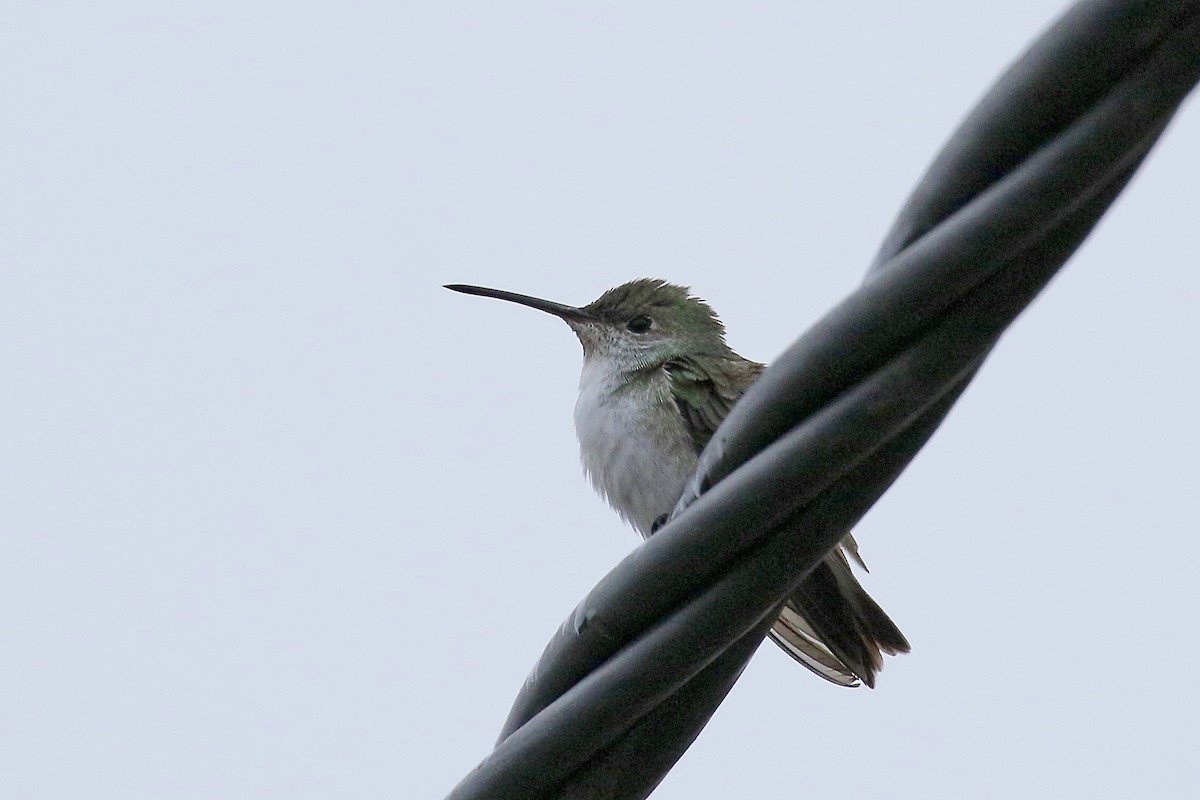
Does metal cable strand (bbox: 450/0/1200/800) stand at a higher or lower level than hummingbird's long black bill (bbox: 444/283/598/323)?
lower

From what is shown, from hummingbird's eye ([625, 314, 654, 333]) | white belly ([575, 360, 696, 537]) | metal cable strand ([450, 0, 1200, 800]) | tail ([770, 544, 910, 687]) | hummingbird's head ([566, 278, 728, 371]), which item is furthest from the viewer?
hummingbird's eye ([625, 314, 654, 333])

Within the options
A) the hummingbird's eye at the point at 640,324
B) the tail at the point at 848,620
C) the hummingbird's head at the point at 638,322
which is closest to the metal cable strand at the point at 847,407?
the tail at the point at 848,620

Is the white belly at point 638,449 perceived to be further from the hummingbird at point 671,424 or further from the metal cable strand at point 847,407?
the metal cable strand at point 847,407

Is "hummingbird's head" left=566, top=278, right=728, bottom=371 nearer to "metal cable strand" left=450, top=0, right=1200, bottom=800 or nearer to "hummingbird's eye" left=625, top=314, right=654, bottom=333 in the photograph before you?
"hummingbird's eye" left=625, top=314, right=654, bottom=333

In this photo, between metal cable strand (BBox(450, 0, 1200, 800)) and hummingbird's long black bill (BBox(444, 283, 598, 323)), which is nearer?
metal cable strand (BBox(450, 0, 1200, 800))

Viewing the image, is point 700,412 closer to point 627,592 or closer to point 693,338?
point 693,338

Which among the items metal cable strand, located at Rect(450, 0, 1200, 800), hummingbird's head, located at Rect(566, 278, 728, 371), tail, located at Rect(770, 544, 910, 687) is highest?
hummingbird's head, located at Rect(566, 278, 728, 371)

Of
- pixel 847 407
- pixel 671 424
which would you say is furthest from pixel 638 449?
pixel 847 407

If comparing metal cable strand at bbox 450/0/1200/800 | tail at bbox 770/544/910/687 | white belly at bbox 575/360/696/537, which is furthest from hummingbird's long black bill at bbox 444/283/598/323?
metal cable strand at bbox 450/0/1200/800
